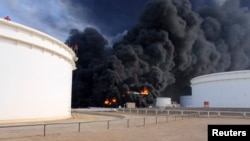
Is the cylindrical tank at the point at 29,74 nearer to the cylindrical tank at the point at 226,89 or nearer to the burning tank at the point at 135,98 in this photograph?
the cylindrical tank at the point at 226,89

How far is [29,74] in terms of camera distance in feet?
69.9

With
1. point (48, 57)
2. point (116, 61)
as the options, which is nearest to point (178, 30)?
point (116, 61)

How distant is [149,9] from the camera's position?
8425 centimetres

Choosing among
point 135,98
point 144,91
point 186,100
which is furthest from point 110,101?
point 186,100

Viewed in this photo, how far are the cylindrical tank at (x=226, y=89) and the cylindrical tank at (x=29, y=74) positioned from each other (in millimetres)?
33710

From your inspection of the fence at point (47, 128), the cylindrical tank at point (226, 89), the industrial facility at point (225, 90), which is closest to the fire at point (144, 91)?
the industrial facility at point (225, 90)

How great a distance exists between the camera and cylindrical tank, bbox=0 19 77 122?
19.4 meters

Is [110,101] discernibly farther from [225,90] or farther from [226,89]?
[226,89]

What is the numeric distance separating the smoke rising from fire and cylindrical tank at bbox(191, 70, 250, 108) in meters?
16.5

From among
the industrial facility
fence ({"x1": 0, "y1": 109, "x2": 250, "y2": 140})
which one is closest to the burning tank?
the industrial facility

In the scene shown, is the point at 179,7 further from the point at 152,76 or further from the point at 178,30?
the point at 152,76

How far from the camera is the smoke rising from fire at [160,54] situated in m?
72.4

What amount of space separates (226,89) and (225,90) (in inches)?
10.6

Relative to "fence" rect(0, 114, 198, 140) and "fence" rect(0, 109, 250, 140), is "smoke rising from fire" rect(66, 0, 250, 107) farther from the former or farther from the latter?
"fence" rect(0, 114, 198, 140)
